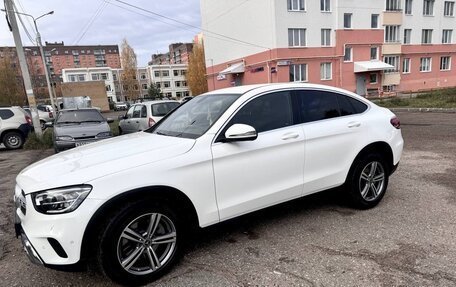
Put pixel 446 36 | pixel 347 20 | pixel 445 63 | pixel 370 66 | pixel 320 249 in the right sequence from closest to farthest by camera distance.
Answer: pixel 320 249 < pixel 370 66 < pixel 347 20 < pixel 446 36 < pixel 445 63

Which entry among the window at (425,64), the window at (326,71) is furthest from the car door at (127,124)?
the window at (425,64)

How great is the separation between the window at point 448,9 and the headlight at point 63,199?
46680 mm

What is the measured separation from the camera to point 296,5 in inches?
1210

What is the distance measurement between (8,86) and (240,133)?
5000 cm

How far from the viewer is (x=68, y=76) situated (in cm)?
8306

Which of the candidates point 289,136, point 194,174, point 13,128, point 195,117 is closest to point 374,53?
point 13,128

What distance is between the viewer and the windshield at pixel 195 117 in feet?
11.3

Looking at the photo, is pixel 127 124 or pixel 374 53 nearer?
pixel 127 124

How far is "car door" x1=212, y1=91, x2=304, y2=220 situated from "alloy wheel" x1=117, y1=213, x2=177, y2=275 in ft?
1.88

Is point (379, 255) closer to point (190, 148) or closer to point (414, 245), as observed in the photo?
point (414, 245)

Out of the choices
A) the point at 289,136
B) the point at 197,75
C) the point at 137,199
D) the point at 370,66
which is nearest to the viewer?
the point at 137,199

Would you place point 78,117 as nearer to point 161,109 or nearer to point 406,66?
point 161,109

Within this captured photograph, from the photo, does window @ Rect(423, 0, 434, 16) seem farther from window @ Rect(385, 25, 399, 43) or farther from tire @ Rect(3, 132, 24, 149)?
tire @ Rect(3, 132, 24, 149)

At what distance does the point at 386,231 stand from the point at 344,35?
107 ft
